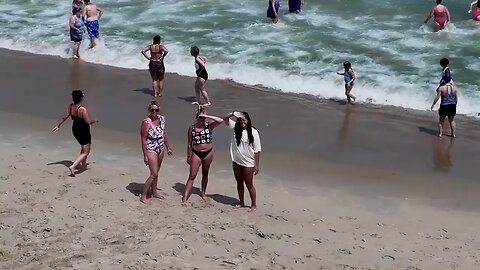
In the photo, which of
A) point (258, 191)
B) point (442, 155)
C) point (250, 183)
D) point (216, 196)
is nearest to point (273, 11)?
point (442, 155)

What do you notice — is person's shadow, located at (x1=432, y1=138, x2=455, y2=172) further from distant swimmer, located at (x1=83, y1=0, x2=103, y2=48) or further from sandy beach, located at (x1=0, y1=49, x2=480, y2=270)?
distant swimmer, located at (x1=83, y1=0, x2=103, y2=48)

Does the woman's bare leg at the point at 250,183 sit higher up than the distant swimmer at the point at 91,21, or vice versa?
the distant swimmer at the point at 91,21

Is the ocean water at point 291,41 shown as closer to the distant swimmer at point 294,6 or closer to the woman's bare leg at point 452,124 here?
the distant swimmer at point 294,6

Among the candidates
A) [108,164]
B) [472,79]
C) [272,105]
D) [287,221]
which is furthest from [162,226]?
[472,79]

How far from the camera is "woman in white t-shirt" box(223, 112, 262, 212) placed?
10.1 m

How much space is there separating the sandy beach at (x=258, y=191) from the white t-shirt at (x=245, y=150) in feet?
2.51

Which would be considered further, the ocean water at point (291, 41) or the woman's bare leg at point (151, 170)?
the ocean water at point (291, 41)

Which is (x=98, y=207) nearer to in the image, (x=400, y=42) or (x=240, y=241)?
(x=240, y=241)

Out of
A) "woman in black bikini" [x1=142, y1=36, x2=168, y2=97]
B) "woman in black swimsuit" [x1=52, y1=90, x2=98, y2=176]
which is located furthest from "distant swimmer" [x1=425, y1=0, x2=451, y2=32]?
"woman in black swimsuit" [x1=52, y1=90, x2=98, y2=176]

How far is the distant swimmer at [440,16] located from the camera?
814 inches

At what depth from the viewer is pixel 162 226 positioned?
9805mm

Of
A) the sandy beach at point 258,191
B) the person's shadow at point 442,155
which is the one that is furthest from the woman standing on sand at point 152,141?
the person's shadow at point 442,155

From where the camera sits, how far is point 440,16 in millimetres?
20625

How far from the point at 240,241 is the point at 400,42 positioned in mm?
12208
